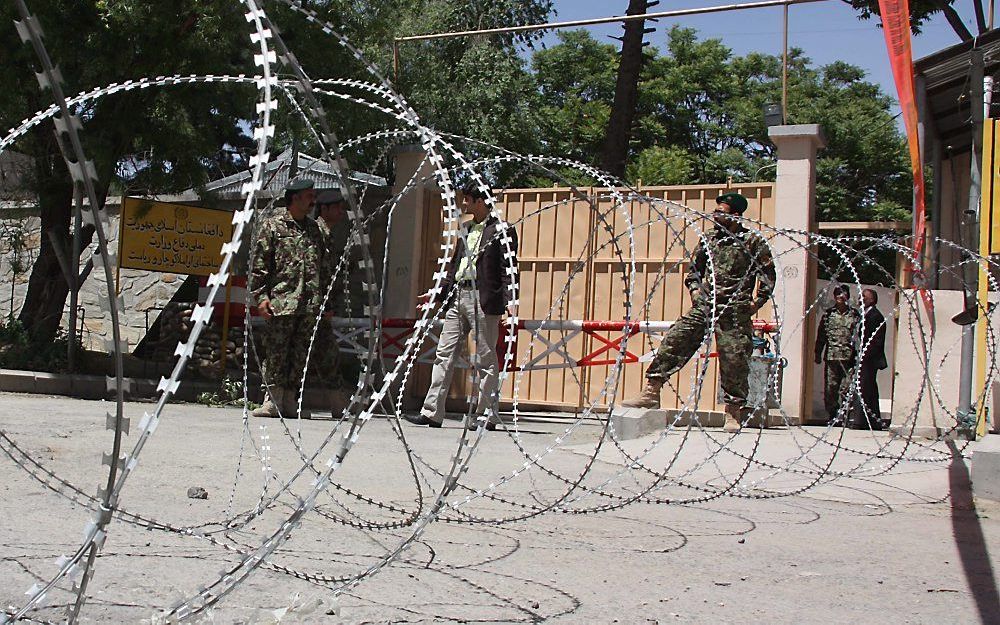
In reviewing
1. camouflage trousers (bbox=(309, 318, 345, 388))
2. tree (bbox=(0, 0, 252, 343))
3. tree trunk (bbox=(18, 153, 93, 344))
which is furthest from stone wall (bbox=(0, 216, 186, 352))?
camouflage trousers (bbox=(309, 318, 345, 388))

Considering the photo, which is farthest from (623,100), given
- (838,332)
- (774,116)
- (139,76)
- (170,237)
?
(139,76)

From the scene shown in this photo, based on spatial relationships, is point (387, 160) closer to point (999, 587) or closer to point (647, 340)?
point (647, 340)

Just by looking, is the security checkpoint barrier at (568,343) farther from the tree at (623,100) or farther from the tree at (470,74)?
the tree at (470,74)

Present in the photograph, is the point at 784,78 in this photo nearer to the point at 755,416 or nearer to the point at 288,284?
the point at 755,416

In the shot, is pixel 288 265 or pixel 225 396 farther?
pixel 225 396

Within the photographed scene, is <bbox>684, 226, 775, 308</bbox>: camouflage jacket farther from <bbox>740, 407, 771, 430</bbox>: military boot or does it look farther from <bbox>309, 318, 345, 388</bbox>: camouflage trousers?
<bbox>309, 318, 345, 388</bbox>: camouflage trousers

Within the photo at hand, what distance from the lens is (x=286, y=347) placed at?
30.5ft

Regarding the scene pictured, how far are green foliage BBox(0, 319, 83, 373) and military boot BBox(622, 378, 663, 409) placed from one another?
205 inches

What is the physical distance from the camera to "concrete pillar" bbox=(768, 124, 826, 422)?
1121 cm

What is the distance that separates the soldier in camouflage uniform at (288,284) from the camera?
30.4ft

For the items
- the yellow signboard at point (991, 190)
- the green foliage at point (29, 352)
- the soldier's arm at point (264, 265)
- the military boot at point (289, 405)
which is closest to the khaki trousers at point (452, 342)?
the military boot at point (289, 405)

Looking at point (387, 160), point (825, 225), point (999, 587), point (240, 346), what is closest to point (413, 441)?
point (999, 587)

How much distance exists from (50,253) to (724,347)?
272 inches

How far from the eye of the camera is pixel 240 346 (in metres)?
14.0
